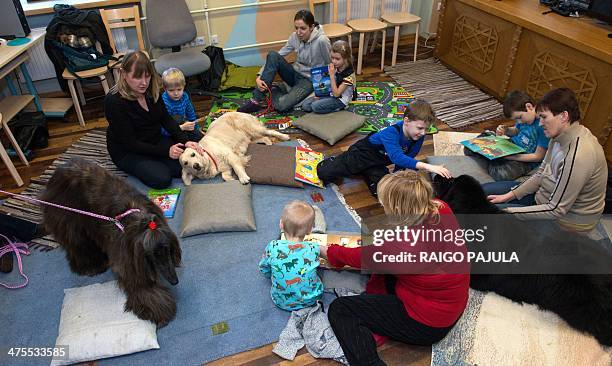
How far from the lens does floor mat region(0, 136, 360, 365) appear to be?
2.10m

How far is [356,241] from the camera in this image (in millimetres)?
2535

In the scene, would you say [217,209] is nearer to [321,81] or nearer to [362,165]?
[362,165]

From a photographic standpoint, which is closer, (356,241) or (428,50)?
(356,241)

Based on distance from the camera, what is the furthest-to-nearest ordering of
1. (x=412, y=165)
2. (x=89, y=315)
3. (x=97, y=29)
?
(x=97, y=29), (x=412, y=165), (x=89, y=315)

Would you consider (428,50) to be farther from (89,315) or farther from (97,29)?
(89,315)

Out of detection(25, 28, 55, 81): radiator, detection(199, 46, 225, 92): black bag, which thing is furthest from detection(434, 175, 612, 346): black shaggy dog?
detection(25, 28, 55, 81): radiator

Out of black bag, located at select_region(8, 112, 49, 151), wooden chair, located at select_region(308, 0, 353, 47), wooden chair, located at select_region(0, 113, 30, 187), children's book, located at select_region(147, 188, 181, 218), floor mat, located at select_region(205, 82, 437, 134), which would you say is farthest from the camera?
wooden chair, located at select_region(308, 0, 353, 47)

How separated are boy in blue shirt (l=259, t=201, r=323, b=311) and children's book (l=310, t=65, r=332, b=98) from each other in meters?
2.18

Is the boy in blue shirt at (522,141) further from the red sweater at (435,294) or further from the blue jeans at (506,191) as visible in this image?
the red sweater at (435,294)

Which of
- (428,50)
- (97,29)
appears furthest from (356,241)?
(428,50)

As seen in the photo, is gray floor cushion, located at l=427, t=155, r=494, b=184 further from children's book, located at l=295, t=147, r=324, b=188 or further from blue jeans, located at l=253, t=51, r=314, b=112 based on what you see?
blue jeans, located at l=253, t=51, r=314, b=112

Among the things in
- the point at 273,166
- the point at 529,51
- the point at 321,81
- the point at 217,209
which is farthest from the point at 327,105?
the point at 529,51

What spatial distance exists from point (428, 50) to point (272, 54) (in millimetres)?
2478

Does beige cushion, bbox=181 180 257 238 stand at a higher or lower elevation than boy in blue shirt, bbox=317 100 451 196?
lower
